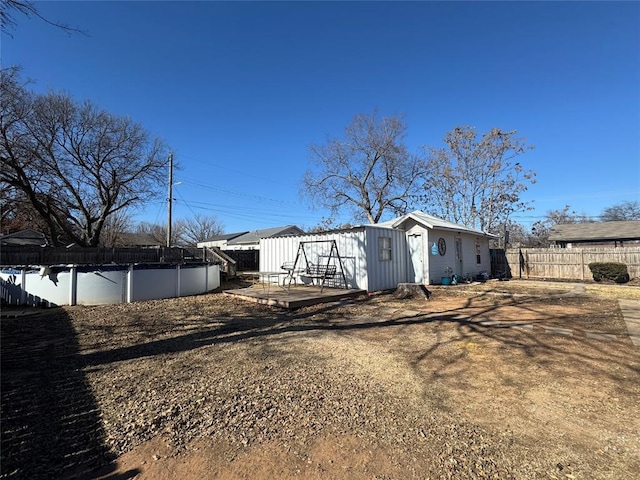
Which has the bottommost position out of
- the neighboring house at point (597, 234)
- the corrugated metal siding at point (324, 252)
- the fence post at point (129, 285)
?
the fence post at point (129, 285)

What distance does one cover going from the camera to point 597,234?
82.5 ft

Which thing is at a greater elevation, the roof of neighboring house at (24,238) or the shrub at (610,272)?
the roof of neighboring house at (24,238)

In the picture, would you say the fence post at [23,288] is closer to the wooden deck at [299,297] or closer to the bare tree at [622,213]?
the wooden deck at [299,297]

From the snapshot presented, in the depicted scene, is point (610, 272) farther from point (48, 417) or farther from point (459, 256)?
point (48, 417)

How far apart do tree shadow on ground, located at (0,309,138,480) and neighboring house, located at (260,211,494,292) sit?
26.1 ft

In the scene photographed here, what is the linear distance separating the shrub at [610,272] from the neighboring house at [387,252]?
17.7 feet

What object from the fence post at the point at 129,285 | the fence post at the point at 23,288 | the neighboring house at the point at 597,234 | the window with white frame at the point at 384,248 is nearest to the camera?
the fence post at the point at 23,288

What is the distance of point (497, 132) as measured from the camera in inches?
987

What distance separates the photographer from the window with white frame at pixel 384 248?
1213cm

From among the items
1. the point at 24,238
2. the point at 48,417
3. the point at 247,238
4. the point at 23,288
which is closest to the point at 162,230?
the point at 247,238

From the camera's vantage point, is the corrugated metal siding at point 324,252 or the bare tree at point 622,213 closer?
the corrugated metal siding at point 324,252

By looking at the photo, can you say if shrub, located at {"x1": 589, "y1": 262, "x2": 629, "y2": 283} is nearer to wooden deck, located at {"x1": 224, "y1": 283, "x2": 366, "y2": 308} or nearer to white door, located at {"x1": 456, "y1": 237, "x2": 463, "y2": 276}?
white door, located at {"x1": 456, "y1": 237, "x2": 463, "y2": 276}

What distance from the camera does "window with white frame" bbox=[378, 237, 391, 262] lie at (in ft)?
39.8

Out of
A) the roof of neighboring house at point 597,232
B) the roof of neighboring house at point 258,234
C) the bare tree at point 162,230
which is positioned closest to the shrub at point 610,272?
the roof of neighboring house at point 597,232
